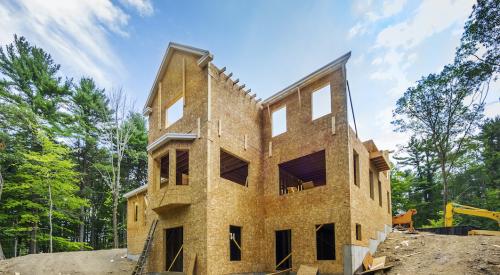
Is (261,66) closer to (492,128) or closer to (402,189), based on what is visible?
(402,189)

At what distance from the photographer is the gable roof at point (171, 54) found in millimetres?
13865

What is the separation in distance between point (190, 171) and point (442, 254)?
10.6 m

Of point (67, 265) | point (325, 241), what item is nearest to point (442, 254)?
point (325, 241)

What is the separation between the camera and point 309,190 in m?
13.6

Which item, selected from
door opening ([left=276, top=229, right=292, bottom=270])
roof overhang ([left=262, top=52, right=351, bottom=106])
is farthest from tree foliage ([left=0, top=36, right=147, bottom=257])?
roof overhang ([left=262, top=52, right=351, bottom=106])

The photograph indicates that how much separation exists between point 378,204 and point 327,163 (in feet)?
18.6

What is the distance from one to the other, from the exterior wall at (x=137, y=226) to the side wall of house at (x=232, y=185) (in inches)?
286

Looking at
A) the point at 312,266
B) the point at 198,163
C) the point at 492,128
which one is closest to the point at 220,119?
the point at 198,163

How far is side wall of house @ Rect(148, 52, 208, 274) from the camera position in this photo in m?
12.4

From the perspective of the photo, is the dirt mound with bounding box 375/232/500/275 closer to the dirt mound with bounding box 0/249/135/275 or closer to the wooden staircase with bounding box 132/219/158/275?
the wooden staircase with bounding box 132/219/158/275

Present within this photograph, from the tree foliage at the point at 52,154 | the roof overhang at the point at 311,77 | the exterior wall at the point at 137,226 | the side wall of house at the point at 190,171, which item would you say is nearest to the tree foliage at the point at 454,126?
the roof overhang at the point at 311,77

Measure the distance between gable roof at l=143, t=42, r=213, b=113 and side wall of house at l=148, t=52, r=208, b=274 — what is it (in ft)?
0.79

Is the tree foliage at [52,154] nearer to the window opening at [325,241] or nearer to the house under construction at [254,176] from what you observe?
the house under construction at [254,176]

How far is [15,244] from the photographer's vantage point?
27.0 metres
